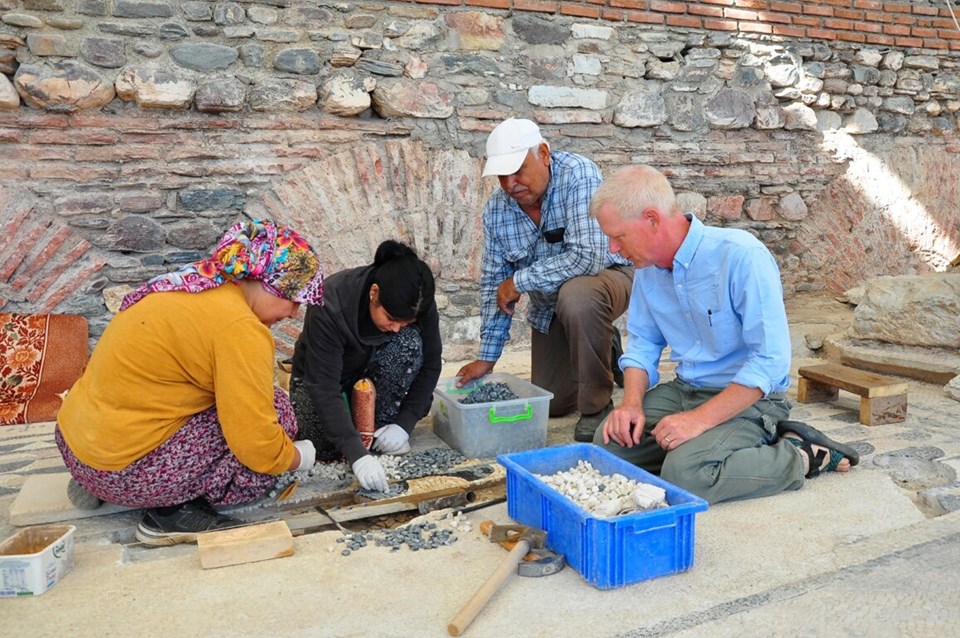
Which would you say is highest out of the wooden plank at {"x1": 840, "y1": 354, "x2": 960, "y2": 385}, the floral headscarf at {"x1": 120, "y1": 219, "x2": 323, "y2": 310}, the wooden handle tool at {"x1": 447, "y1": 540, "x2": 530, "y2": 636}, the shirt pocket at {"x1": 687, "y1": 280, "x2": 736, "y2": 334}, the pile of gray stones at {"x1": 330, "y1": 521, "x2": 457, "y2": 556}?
the floral headscarf at {"x1": 120, "y1": 219, "x2": 323, "y2": 310}

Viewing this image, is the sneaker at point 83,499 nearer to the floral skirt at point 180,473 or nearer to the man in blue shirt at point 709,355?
the floral skirt at point 180,473

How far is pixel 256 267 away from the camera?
8.44ft

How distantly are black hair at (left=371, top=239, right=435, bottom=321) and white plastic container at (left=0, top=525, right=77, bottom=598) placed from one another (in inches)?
50.3

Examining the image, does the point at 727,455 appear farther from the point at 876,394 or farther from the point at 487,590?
the point at 876,394

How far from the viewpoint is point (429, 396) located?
3652 millimetres

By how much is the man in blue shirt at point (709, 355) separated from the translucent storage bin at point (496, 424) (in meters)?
0.44

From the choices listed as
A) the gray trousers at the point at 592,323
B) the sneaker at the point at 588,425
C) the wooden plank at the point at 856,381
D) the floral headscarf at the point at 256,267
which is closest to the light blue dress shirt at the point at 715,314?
the gray trousers at the point at 592,323

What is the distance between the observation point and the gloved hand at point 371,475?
120 inches

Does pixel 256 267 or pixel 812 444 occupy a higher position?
pixel 256 267

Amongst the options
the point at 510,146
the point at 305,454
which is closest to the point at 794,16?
the point at 510,146

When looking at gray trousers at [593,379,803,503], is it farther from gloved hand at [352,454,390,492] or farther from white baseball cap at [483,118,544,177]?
white baseball cap at [483,118,544,177]

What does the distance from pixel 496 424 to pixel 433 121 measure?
2.38m

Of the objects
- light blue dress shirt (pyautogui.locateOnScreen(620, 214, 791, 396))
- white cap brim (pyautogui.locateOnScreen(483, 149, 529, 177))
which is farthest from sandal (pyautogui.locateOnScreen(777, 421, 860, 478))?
white cap brim (pyautogui.locateOnScreen(483, 149, 529, 177))

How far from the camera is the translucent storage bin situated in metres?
3.49
